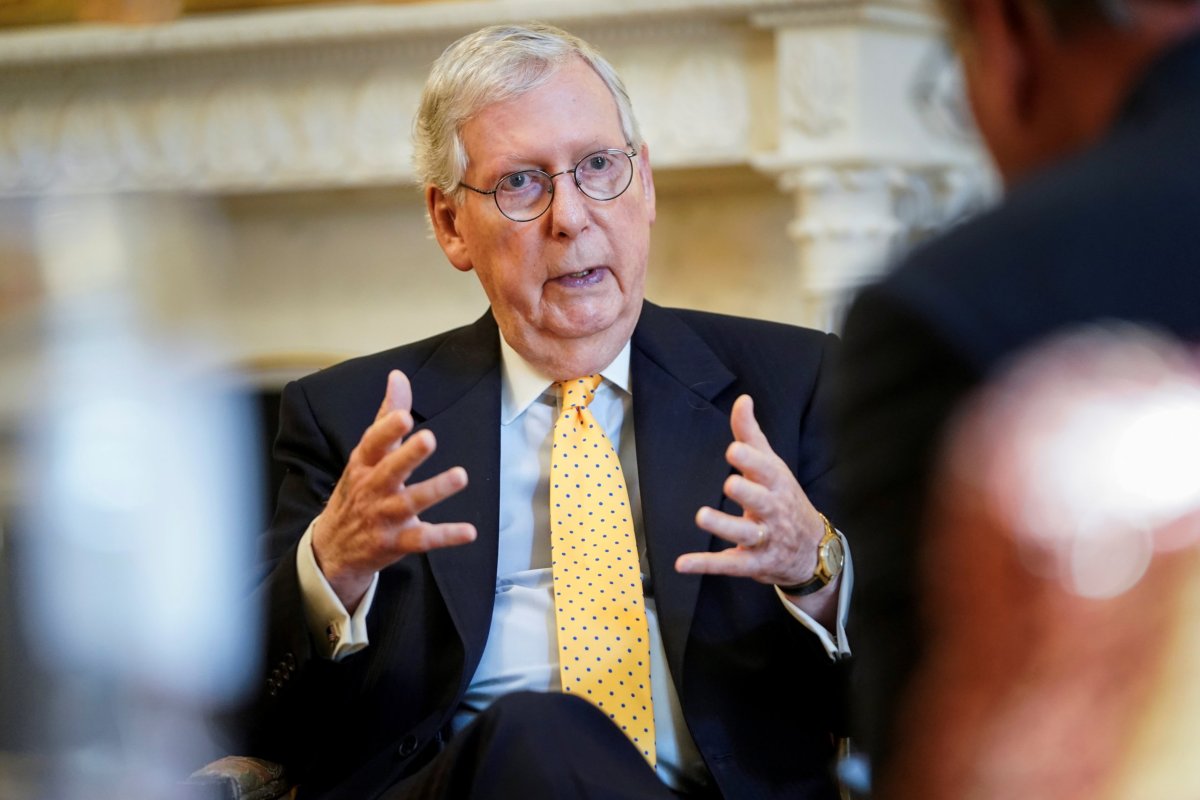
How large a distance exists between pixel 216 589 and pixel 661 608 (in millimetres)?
536

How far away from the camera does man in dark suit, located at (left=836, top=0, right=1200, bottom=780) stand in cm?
57

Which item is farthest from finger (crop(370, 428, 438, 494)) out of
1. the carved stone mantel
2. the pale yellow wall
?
the pale yellow wall

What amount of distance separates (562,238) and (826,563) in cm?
51

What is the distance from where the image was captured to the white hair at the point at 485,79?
1.71m

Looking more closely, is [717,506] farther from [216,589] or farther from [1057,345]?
[1057,345]

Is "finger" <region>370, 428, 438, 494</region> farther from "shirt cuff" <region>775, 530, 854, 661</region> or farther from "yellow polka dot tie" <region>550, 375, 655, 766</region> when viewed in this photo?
"shirt cuff" <region>775, 530, 854, 661</region>

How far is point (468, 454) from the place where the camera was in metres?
1.70

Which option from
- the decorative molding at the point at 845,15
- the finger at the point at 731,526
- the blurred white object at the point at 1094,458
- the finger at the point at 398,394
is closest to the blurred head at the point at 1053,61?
the blurred white object at the point at 1094,458

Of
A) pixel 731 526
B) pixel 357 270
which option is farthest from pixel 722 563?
pixel 357 270

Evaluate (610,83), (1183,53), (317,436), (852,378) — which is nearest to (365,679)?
(317,436)

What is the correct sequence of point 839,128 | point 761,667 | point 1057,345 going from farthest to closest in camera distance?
point 839,128
point 761,667
point 1057,345

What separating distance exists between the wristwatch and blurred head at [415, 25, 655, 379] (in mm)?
395

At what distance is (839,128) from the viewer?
295 cm

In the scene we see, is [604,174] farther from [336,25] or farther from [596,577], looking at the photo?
[336,25]
